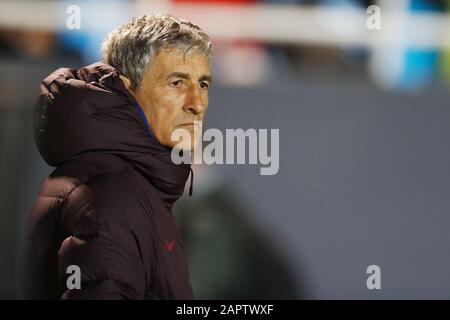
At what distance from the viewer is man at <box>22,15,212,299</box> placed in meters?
1.79

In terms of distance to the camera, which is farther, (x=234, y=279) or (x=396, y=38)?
(x=396, y=38)

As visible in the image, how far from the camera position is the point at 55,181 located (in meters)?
1.88

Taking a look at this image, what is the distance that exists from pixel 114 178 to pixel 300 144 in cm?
183

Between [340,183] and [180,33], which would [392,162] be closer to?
[340,183]

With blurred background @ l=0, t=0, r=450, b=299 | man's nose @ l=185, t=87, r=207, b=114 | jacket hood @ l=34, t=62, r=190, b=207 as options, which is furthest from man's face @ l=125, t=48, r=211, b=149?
blurred background @ l=0, t=0, r=450, b=299

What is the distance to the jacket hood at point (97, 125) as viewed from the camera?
6.16 feet

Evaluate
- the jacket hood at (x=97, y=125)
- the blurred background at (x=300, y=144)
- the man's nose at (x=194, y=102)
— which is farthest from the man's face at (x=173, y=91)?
the blurred background at (x=300, y=144)

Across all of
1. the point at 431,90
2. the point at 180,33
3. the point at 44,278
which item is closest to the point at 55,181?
the point at 44,278

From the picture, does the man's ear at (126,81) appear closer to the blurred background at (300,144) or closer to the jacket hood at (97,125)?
the jacket hood at (97,125)

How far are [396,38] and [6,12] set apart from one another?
1.78m

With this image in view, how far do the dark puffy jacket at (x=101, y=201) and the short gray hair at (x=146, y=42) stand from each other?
0.09 metres

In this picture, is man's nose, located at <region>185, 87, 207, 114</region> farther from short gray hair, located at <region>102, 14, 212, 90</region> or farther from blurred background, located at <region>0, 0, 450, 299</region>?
blurred background, located at <region>0, 0, 450, 299</region>

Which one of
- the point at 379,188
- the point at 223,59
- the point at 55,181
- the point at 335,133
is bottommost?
the point at 55,181

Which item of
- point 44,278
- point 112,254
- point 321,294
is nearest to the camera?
point 112,254
